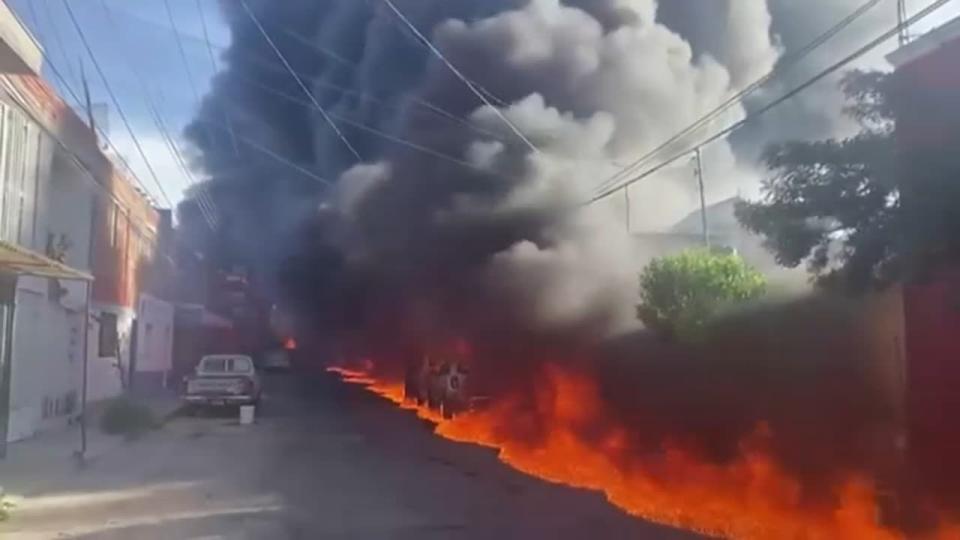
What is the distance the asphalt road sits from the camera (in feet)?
30.5

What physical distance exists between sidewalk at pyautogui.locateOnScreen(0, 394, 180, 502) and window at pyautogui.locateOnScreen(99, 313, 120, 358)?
1588mm

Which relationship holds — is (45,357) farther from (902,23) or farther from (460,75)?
(902,23)

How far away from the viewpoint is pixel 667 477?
13320 millimetres

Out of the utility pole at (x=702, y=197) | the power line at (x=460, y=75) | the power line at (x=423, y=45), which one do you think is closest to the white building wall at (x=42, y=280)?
the power line at (x=460, y=75)

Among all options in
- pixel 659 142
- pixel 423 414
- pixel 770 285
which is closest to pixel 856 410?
pixel 770 285

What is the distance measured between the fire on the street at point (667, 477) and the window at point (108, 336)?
6100 mm

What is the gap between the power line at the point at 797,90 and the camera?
428 inches

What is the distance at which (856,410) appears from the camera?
12055mm

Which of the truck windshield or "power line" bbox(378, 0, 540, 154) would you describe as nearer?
the truck windshield

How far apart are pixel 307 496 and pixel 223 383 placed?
9.51 metres

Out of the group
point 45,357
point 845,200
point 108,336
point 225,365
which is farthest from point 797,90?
point 108,336

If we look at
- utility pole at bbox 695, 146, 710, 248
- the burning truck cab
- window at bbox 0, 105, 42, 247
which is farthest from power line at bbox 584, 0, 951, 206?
window at bbox 0, 105, 42, 247

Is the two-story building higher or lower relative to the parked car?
higher

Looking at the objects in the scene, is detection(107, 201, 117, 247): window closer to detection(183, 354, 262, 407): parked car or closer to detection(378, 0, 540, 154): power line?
detection(183, 354, 262, 407): parked car
